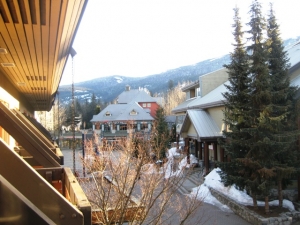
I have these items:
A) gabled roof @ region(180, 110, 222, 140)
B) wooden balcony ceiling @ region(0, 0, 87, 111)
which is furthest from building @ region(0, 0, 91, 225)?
gabled roof @ region(180, 110, 222, 140)

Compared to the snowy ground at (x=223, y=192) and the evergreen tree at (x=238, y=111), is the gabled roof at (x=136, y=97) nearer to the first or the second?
the snowy ground at (x=223, y=192)

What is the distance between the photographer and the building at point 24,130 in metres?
1.26

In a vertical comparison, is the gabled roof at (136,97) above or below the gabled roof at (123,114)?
above

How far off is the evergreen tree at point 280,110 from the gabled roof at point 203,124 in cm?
674

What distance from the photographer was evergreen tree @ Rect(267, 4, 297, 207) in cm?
1211

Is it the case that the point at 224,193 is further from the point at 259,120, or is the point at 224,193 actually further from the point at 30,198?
Answer: the point at 30,198

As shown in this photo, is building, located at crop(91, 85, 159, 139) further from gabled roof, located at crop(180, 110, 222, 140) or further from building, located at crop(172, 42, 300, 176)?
gabled roof, located at crop(180, 110, 222, 140)

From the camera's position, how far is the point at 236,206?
1369cm

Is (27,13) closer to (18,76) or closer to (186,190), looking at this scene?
(18,76)

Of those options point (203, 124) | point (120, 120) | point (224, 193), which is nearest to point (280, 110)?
point (224, 193)

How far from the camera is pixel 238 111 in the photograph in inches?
512

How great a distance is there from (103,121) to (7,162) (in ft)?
170

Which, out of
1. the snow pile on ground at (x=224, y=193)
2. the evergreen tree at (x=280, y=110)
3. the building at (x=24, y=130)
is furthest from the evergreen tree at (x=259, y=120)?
the building at (x=24, y=130)

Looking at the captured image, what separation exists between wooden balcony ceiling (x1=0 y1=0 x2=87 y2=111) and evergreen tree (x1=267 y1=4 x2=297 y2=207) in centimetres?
974
